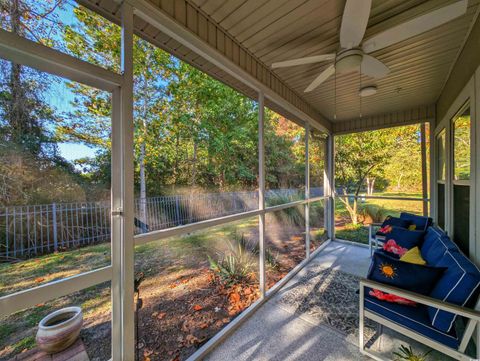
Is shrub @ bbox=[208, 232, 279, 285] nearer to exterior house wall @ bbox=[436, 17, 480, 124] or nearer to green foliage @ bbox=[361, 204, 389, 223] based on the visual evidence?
exterior house wall @ bbox=[436, 17, 480, 124]

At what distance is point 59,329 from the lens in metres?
0.99

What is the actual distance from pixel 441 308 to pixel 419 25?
1.86 meters

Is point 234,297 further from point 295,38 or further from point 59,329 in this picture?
point 295,38

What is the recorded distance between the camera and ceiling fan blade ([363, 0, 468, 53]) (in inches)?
45.4

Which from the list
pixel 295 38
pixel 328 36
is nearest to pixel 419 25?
pixel 328 36

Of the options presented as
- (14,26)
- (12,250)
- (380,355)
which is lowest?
(380,355)

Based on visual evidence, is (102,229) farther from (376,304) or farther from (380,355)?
(380,355)

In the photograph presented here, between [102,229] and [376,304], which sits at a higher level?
[102,229]

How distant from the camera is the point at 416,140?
4.22 meters

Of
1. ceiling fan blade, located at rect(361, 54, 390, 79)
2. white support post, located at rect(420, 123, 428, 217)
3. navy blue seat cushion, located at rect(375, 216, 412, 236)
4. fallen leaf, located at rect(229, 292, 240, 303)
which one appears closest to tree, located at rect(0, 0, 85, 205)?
fallen leaf, located at rect(229, 292, 240, 303)

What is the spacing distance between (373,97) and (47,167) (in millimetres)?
4164

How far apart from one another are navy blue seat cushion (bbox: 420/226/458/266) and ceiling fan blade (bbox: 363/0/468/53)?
5.71ft

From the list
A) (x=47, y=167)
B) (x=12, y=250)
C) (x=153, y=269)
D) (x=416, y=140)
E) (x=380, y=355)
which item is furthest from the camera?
(x=416, y=140)

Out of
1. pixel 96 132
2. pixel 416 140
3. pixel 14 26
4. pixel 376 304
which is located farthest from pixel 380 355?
pixel 416 140
